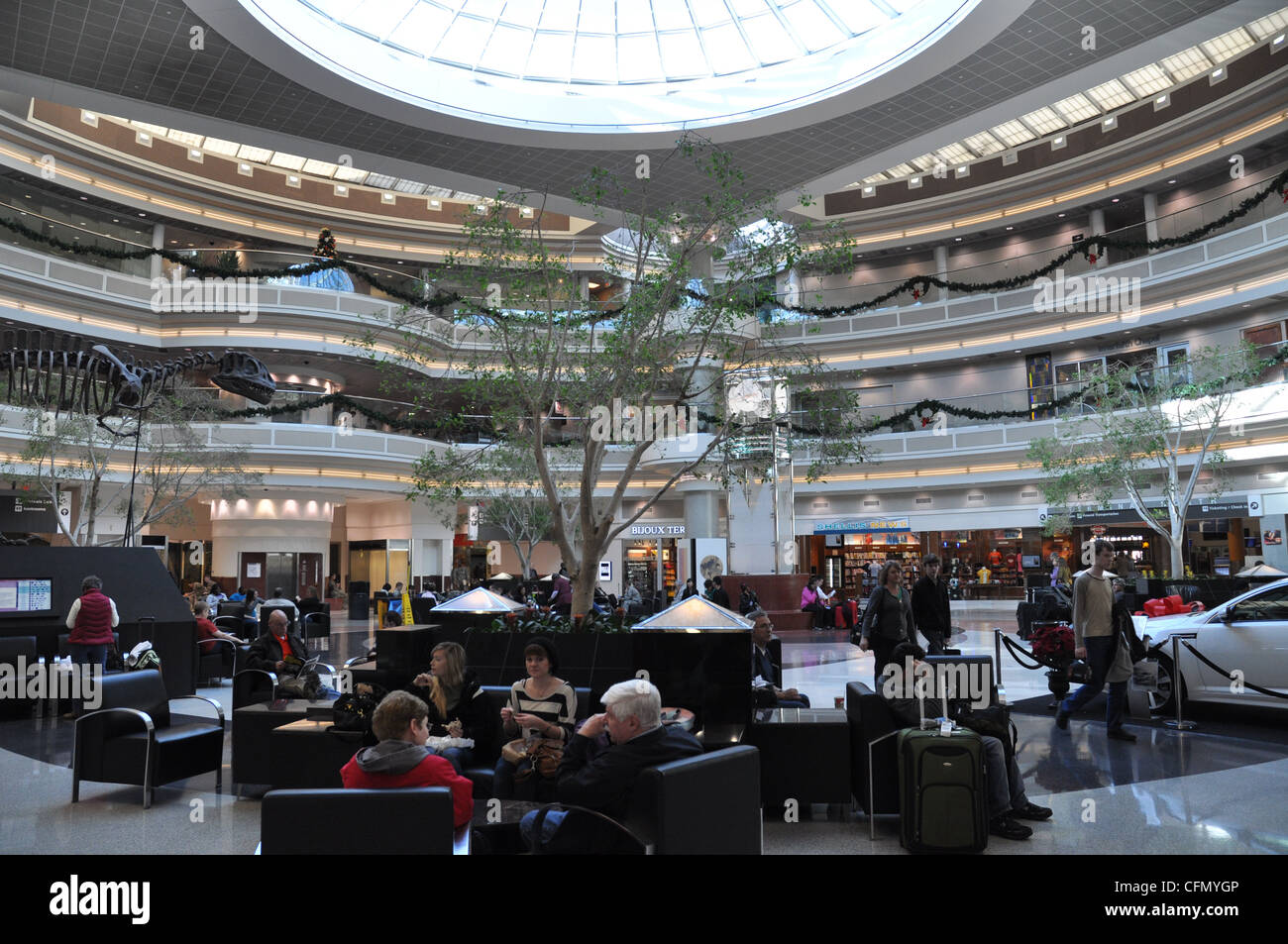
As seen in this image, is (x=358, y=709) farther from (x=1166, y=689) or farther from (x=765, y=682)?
(x=1166, y=689)

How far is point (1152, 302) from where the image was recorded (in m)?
24.1

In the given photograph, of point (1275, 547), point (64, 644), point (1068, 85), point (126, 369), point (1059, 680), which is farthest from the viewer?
point (1275, 547)

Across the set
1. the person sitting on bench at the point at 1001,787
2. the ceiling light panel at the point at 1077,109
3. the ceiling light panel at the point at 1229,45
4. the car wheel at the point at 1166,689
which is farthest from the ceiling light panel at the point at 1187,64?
the person sitting on bench at the point at 1001,787

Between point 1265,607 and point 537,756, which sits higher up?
point 1265,607

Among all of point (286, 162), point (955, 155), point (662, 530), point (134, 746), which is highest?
point (286, 162)

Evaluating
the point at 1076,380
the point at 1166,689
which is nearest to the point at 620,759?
the point at 1166,689

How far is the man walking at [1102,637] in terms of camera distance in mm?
7629

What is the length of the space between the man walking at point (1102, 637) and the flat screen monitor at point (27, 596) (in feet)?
34.6

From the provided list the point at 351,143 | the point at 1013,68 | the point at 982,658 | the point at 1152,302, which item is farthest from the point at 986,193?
the point at 982,658

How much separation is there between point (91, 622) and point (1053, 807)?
29.4 feet

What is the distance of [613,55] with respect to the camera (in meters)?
16.8

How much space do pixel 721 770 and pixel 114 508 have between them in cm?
2443

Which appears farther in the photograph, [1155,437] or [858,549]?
[858,549]
